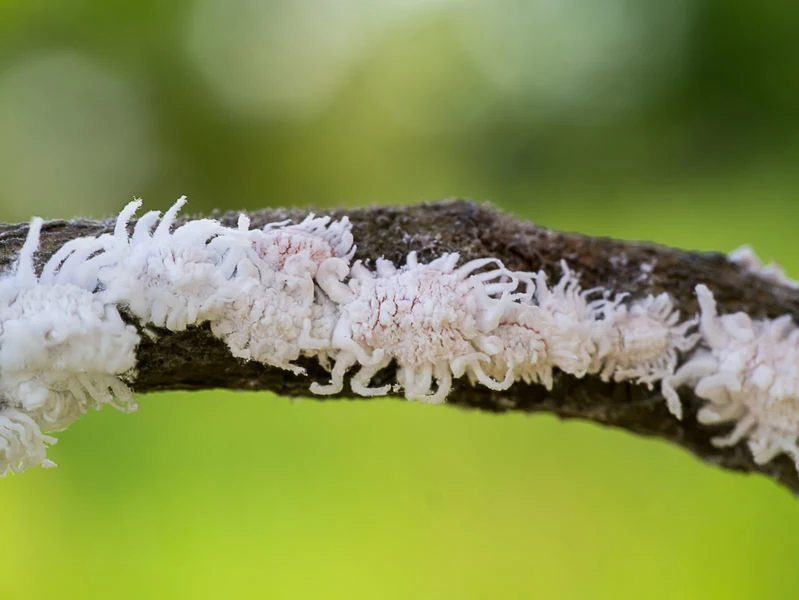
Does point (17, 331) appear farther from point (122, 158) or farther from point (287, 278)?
point (122, 158)

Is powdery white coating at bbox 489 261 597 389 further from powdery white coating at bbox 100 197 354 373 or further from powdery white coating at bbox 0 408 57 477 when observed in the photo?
powdery white coating at bbox 0 408 57 477

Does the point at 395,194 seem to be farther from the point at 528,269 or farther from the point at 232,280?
the point at 232,280

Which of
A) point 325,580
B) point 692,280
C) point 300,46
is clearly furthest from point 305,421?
point 300,46

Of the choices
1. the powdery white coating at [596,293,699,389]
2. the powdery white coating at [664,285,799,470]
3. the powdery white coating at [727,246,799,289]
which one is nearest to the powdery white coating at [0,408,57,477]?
the powdery white coating at [596,293,699,389]

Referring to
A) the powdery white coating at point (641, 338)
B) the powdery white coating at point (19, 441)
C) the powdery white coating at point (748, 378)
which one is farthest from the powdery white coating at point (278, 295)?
the powdery white coating at point (748, 378)

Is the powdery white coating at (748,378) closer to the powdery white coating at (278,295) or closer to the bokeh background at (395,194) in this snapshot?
the powdery white coating at (278,295)

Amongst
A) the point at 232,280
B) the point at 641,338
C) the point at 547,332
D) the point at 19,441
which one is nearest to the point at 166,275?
the point at 232,280
